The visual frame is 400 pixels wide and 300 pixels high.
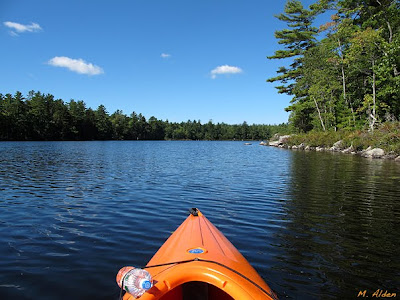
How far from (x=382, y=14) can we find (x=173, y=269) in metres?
37.1

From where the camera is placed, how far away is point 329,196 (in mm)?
10656

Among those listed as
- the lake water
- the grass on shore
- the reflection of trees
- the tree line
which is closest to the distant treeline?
the tree line

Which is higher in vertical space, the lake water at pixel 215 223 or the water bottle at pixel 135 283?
the water bottle at pixel 135 283

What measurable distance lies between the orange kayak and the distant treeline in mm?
90587

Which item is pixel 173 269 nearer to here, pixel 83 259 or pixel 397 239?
pixel 83 259

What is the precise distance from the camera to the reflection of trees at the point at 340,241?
14.7 feet

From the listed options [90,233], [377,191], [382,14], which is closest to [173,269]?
[90,233]

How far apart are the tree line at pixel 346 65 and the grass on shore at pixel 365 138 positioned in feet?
5.53

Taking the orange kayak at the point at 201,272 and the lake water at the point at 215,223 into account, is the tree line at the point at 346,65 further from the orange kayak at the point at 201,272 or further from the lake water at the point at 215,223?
the orange kayak at the point at 201,272

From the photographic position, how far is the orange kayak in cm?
288

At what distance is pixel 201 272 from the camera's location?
3.02m

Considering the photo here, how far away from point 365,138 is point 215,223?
30087mm
